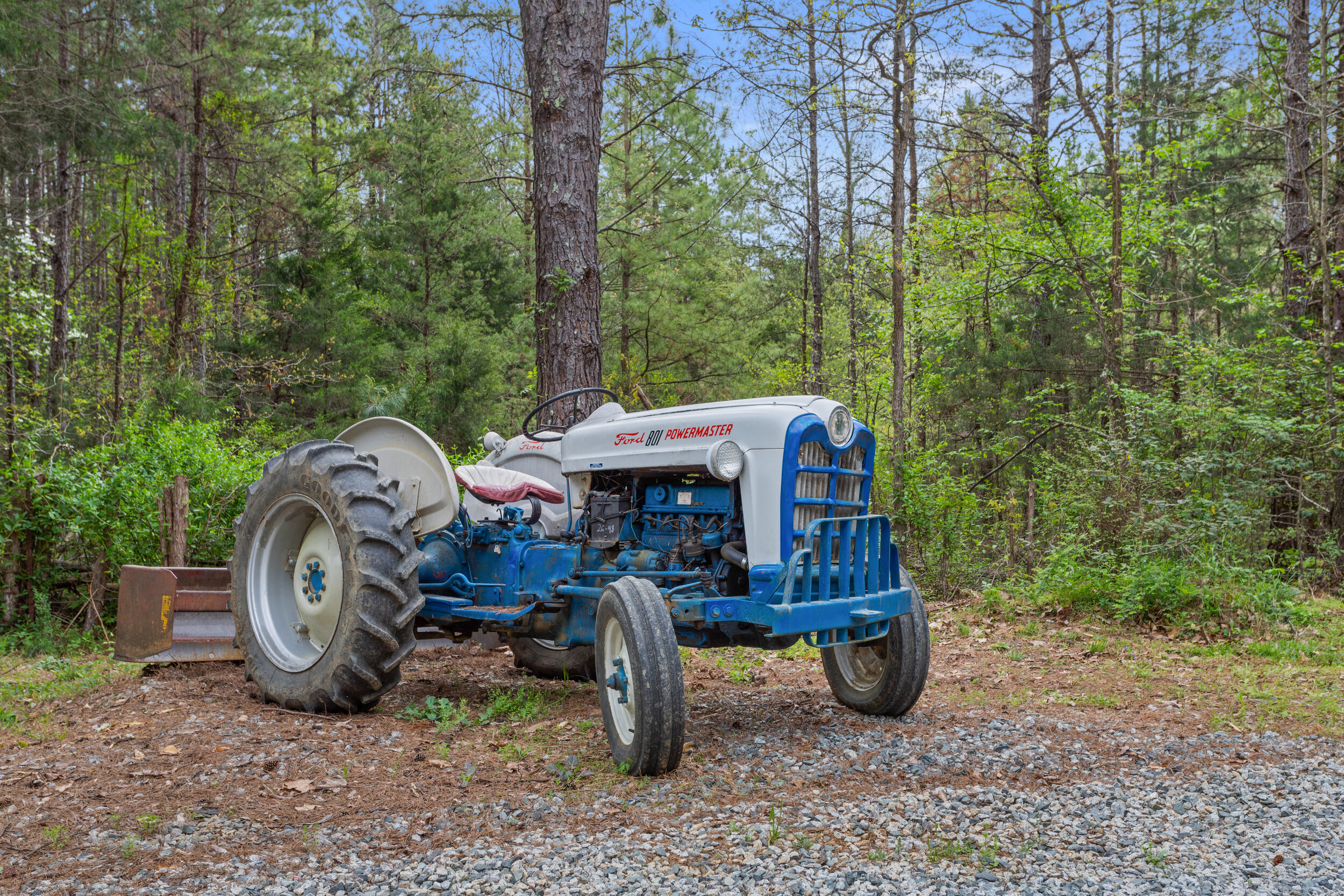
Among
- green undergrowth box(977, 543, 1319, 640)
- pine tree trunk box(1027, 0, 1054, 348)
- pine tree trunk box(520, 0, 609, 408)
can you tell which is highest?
pine tree trunk box(1027, 0, 1054, 348)

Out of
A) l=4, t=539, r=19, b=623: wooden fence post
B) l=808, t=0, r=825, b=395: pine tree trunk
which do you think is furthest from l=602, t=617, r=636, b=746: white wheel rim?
l=808, t=0, r=825, b=395: pine tree trunk

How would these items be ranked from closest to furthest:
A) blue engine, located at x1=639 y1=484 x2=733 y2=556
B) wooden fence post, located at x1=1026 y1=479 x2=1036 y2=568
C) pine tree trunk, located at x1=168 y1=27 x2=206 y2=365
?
blue engine, located at x1=639 y1=484 x2=733 y2=556 → wooden fence post, located at x1=1026 y1=479 x2=1036 y2=568 → pine tree trunk, located at x1=168 y1=27 x2=206 y2=365

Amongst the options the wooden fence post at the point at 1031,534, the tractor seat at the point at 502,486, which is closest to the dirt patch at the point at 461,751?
the tractor seat at the point at 502,486

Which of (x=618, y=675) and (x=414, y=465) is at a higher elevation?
(x=414, y=465)

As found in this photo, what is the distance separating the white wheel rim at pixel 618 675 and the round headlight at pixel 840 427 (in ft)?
4.05

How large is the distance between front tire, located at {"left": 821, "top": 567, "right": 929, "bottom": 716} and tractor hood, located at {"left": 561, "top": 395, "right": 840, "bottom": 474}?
1.03 m

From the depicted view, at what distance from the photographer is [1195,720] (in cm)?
468

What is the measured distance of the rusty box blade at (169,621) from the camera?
5297 mm

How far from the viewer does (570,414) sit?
690 centimetres

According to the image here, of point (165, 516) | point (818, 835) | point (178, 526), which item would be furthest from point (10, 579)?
point (818, 835)

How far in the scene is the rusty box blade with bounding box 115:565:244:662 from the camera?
530 cm

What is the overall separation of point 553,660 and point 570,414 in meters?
1.91

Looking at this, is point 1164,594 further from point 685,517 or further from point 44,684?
point 44,684

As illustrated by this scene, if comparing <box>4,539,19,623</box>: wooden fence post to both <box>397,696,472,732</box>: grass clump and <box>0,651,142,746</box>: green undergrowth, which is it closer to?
<box>0,651,142,746</box>: green undergrowth
